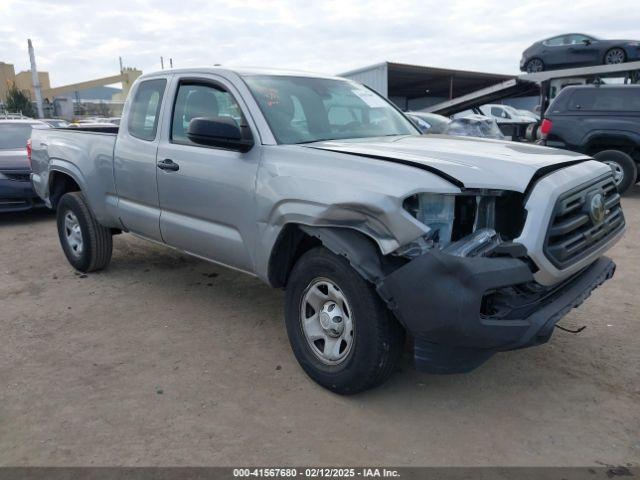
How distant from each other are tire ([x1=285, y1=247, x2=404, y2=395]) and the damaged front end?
0.19m

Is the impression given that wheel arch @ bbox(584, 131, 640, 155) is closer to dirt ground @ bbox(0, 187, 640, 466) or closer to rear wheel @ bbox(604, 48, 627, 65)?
dirt ground @ bbox(0, 187, 640, 466)

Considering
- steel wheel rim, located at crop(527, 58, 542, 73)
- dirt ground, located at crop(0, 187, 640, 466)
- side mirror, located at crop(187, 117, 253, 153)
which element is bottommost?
dirt ground, located at crop(0, 187, 640, 466)

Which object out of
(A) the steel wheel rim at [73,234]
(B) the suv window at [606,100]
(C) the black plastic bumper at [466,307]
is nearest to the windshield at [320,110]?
(C) the black plastic bumper at [466,307]

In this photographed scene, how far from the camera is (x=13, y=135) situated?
898 cm

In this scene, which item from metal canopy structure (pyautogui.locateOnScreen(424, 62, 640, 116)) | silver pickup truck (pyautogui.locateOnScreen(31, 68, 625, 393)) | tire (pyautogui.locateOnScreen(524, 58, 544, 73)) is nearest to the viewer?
silver pickup truck (pyautogui.locateOnScreen(31, 68, 625, 393))

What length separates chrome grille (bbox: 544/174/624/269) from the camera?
271 centimetres

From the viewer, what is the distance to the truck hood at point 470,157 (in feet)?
8.61

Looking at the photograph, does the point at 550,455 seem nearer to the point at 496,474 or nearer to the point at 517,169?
the point at 496,474

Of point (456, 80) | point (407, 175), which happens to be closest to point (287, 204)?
point (407, 175)

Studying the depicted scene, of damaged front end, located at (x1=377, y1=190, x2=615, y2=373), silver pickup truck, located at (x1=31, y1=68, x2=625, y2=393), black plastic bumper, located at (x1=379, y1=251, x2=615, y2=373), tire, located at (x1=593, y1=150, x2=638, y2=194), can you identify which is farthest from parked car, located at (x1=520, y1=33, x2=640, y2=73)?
black plastic bumper, located at (x1=379, y1=251, x2=615, y2=373)

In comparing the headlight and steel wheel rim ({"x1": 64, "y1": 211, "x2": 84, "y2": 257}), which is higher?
the headlight

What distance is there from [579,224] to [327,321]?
4.81 ft

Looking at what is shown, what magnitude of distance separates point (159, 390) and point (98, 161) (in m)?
2.52

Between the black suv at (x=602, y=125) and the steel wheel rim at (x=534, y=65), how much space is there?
9911mm
